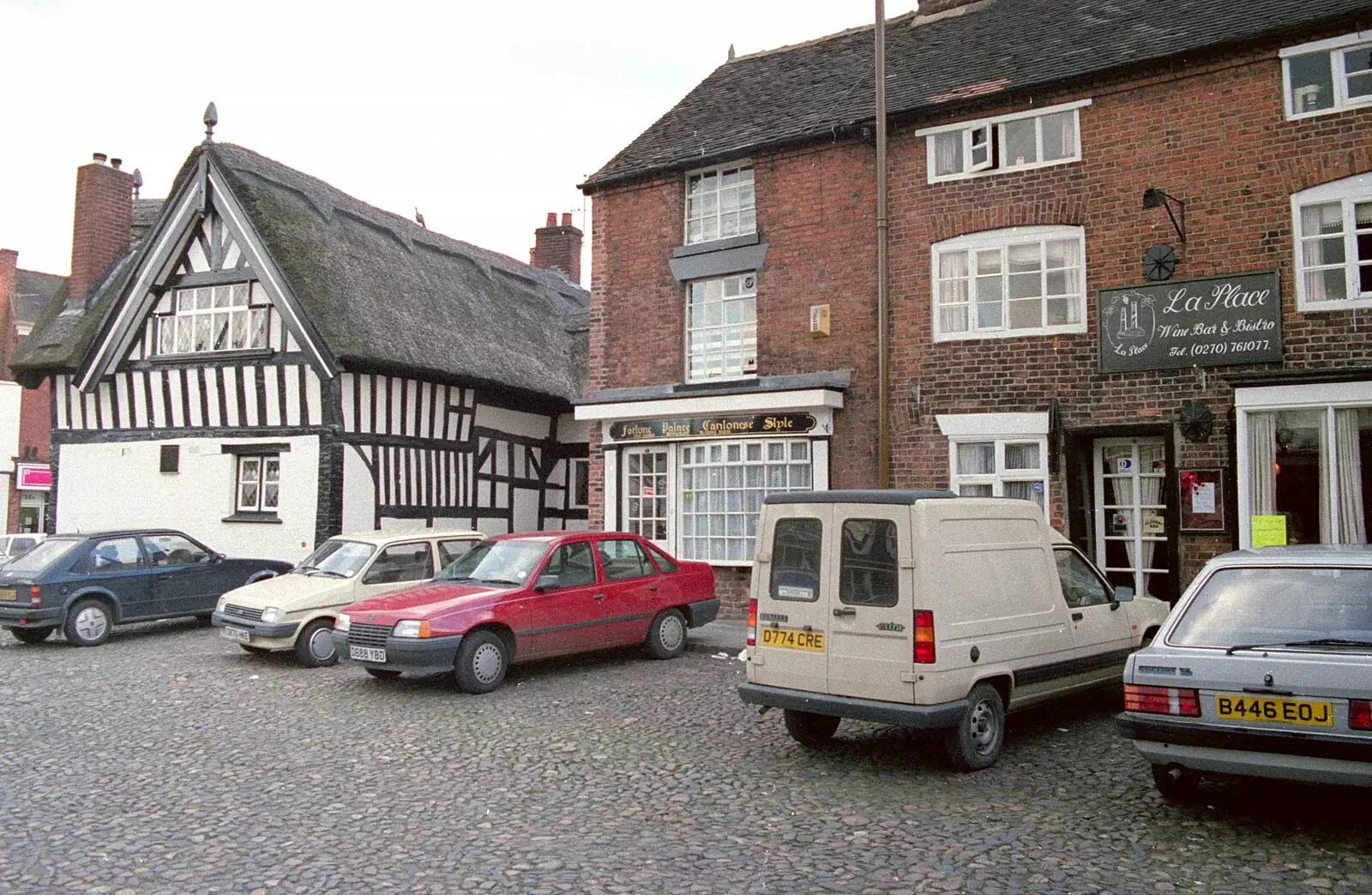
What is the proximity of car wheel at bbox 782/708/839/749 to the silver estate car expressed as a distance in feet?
8.25

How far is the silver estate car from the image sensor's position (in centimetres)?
503

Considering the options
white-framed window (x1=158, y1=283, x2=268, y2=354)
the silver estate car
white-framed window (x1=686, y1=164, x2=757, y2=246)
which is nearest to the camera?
the silver estate car

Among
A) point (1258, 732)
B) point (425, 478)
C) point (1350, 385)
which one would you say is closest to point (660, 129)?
point (425, 478)

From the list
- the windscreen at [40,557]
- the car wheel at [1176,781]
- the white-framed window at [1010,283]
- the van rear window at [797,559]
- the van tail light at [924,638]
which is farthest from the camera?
the windscreen at [40,557]

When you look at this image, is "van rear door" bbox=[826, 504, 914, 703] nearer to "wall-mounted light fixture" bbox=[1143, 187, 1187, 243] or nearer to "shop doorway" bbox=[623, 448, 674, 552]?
"wall-mounted light fixture" bbox=[1143, 187, 1187, 243]

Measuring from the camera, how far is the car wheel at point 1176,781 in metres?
6.01

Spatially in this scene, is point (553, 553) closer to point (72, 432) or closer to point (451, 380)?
point (451, 380)

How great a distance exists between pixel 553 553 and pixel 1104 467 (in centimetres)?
732

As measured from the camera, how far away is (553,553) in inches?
430

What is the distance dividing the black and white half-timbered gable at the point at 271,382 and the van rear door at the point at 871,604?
41.6ft

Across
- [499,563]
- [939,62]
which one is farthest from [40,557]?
[939,62]

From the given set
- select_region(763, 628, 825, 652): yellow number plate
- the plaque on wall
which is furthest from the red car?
the plaque on wall

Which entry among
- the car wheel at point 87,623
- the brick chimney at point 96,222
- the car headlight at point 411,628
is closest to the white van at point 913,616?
the car headlight at point 411,628

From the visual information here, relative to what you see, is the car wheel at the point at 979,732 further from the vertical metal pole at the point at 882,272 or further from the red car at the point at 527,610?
the red car at the point at 527,610
